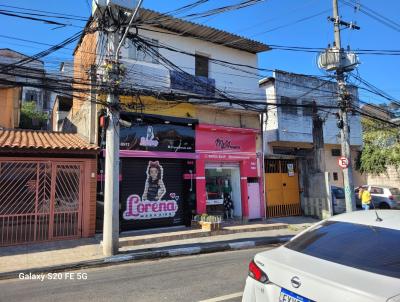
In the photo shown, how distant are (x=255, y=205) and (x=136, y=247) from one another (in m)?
7.32

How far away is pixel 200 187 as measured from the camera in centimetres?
1459

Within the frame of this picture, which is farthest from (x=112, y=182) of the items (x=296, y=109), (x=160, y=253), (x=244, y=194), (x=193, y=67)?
(x=296, y=109)

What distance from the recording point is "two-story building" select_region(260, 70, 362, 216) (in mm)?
17531

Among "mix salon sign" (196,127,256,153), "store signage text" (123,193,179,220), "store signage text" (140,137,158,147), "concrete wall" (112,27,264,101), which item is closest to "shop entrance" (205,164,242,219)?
"mix salon sign" (196,127,256,153)

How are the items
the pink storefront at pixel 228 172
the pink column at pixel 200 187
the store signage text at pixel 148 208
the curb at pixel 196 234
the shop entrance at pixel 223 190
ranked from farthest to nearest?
1. the shop entrance at pixel 223 190
2. the pink storefront at pixel 228 172
3. the pink column at pixel 200 187
4. the store signage text at pixel 148 208
5. the curb at pixel 196 234

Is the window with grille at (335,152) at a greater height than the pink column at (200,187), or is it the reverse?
the window with grille at (335,152)

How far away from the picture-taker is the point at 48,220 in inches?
438

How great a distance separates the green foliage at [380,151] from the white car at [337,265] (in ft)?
78.8

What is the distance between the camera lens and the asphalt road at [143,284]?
584cm

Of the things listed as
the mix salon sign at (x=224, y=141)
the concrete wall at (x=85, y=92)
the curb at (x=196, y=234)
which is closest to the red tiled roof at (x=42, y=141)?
the concrete wall at (x=85, y=92)

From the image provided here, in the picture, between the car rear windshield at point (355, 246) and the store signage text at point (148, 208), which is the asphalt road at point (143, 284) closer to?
the car rear windshield at point (355, 246)

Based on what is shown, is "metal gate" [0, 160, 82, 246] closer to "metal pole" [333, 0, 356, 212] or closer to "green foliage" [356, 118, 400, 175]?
"metal pole" [333, 0, 356, 212]

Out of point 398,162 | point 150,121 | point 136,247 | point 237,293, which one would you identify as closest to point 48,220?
point 136,247

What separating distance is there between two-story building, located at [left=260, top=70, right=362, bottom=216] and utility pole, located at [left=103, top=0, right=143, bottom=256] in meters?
7.33
